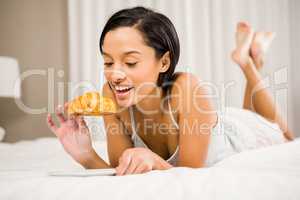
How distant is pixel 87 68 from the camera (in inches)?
50.9

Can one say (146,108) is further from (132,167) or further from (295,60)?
(295,60)

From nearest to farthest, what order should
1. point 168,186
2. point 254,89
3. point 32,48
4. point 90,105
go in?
point 168,186
point 90,105
point 254,89
point 32,48

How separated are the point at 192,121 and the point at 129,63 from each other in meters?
0.12

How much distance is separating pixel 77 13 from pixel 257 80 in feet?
2.06

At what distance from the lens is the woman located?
1.82 feet

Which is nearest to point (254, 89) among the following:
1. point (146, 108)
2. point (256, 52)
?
point (256, 52)

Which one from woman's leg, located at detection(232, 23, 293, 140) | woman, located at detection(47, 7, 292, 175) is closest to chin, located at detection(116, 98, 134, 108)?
woman, located at detection(47, 7, 292, 175)

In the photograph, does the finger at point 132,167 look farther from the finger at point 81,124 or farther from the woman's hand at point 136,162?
the finger at point 81,124

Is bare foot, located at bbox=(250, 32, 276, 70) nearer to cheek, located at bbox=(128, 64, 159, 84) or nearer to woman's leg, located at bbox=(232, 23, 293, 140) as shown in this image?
woman's leg, located at bbox=(232, 23, 293, 140)

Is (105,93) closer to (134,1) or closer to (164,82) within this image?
A: (164,82)

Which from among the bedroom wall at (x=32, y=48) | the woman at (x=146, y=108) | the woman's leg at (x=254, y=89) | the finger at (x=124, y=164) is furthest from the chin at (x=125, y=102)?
the bedroom wall at (x=32, y=48)

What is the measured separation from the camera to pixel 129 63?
56 centimetres

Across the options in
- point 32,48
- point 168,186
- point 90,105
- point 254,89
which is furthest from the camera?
point 32,48

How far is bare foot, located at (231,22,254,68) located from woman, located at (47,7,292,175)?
24.1 inches
